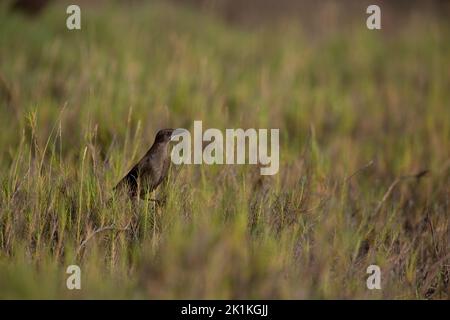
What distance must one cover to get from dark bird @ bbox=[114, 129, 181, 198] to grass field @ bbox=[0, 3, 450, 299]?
0.33ft

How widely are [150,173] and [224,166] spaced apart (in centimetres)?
65

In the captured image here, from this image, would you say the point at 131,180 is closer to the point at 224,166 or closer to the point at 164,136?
the point at 164,136

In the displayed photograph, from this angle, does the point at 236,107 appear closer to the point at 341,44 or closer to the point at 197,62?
the point at 197,62

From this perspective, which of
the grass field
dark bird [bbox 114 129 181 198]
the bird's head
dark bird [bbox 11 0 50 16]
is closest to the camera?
the grass field

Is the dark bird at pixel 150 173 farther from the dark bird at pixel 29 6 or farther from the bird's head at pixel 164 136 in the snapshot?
the dark bird at pixel 29 6

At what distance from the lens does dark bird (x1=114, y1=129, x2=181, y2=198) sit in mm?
4270

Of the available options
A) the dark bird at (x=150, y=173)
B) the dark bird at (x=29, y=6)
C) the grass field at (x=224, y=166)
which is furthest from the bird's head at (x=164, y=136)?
the dark bird at (x=29, y=6)

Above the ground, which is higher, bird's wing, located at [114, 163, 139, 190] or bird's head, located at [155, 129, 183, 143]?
bird's head, located at [155, 129, 183, 143]

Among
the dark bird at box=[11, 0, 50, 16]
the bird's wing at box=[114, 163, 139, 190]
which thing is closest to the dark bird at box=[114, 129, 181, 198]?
the bird's wing at box=[114, 163, 139, 190]

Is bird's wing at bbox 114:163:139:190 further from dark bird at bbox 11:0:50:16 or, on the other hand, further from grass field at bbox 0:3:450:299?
dark bird at bbox 11:0:50:16

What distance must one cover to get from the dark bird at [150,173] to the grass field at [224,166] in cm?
10

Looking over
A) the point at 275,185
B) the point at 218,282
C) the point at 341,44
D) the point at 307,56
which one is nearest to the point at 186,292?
the point at 218,282

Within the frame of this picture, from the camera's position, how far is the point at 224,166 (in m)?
4.82

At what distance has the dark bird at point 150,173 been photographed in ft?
14.0
